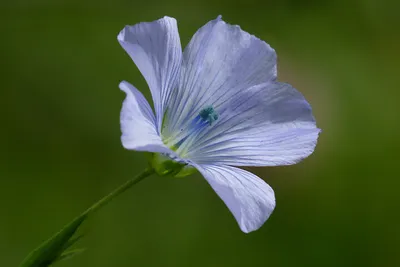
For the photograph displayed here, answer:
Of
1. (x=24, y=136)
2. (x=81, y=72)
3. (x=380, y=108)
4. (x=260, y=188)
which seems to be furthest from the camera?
(x=380, y=108)

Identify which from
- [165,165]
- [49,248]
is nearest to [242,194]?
[165,165]

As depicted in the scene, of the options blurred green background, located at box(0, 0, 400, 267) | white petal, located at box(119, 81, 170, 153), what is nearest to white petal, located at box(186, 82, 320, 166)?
white petal, located at box(119, 81, 170, 153)

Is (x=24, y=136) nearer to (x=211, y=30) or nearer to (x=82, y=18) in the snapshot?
(x=82, y=18)

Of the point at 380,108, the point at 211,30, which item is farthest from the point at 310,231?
the point at 211,30

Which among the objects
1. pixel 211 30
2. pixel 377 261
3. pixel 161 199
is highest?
pixel 211 30

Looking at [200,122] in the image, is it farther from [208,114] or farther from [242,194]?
[242,194]

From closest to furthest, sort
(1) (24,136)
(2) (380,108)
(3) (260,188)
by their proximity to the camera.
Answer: (3) (260,188) → (1) (24,136) → (2) (380,108)

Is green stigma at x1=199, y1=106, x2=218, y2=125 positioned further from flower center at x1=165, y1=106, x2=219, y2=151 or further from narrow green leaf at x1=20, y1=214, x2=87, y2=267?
narrow green leaf at x1=20, y1=214, x2=87, y2=267
